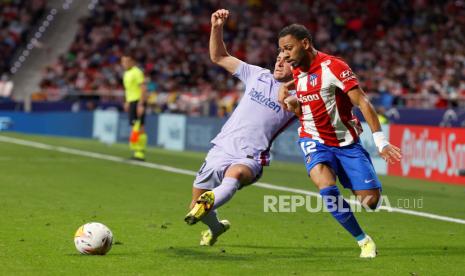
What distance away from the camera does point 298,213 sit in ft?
44.4

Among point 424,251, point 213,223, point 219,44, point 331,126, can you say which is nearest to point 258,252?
point 213,223

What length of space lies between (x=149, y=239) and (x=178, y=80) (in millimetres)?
30243

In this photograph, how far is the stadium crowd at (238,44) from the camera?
115ft

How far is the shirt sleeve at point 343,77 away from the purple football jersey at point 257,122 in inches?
29.2

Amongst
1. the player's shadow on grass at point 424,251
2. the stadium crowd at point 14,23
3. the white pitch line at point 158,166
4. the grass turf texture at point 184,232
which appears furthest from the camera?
the stadium crowd at point 14,23

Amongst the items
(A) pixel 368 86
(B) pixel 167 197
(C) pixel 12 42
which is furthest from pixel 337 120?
(C) pixel 12 42

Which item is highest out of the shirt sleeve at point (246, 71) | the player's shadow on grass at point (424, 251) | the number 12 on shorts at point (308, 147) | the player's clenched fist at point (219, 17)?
the player's clenched fist at point (219, 17)

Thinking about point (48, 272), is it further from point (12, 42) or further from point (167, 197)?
point (12, 42)

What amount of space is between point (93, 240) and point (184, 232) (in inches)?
90.7

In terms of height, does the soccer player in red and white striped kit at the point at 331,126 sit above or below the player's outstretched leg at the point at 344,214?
above

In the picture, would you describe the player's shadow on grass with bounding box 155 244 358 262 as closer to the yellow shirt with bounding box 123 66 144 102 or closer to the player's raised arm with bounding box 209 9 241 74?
the player's raised arm with bounding box 209 9 241 74

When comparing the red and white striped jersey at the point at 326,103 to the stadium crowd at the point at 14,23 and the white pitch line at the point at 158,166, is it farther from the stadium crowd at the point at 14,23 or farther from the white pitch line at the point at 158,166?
the stadium crowd at the point at 14,23

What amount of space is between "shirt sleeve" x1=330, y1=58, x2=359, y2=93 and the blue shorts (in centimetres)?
60

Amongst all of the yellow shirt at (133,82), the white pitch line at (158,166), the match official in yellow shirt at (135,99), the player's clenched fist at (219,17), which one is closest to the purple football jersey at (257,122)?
the player's clenched fist at (219,17)
